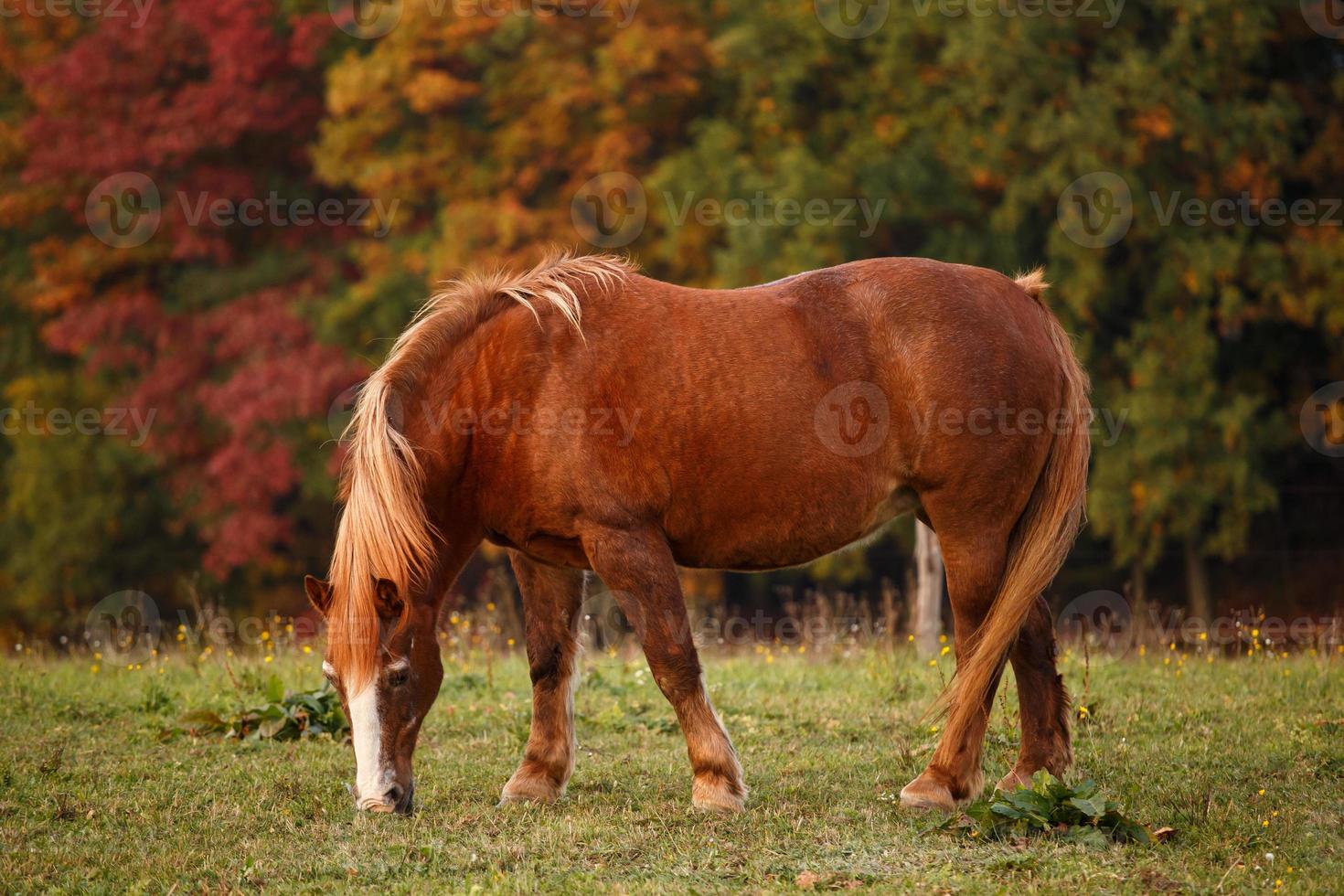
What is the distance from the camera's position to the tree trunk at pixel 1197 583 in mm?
16531

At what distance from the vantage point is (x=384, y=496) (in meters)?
5.22

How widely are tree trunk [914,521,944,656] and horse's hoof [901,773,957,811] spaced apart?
3.75 meters

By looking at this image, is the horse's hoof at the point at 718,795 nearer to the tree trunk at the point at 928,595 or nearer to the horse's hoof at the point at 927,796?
the horse's hoof at the point at 927,796

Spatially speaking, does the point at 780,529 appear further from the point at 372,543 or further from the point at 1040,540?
the point at 372,543

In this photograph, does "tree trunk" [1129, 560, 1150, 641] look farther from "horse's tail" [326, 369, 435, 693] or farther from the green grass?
"horse's tail" [326, 369, 435, 693]

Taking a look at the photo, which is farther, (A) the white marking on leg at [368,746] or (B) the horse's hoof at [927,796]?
(B) the horse's hoof at [927,796]

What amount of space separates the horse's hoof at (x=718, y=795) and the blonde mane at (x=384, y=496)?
4.61 feet

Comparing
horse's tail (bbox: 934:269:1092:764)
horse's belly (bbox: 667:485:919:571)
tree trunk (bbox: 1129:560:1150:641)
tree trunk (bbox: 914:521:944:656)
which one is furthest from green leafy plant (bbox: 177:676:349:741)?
tree trunk (bbox: 1129:560:1150:641)

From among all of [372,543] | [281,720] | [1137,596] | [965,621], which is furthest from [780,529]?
[1137,596]

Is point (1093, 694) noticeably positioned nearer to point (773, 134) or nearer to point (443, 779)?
point (443, 779)

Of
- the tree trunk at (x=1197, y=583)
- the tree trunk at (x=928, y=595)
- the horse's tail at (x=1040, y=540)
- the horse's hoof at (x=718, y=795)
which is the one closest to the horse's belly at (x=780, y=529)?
the horse's tail at (x=1040, y=540)

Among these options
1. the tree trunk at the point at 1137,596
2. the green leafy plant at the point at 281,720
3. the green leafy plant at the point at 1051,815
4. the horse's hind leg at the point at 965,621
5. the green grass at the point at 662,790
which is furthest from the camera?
the tree trunk at the point at 1137,596

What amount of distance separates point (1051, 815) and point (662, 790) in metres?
1.73

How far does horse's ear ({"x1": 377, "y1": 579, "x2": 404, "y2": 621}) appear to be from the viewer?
5168 millimetres
